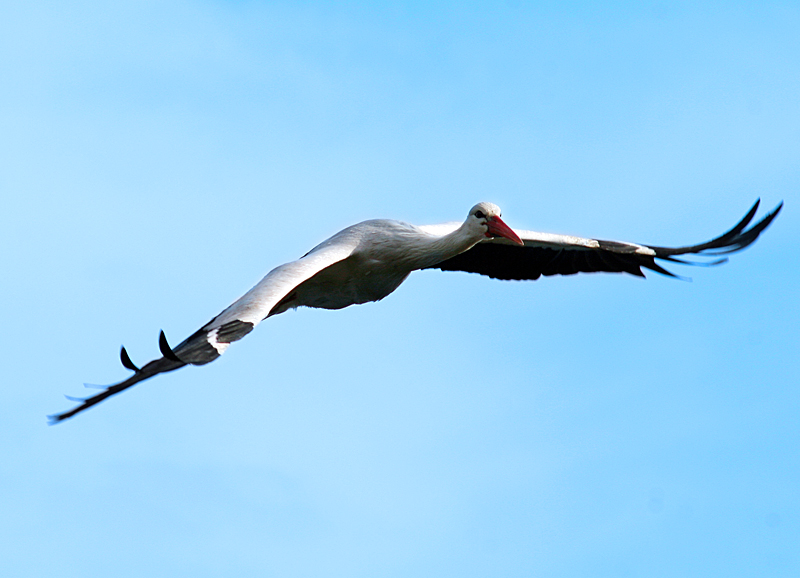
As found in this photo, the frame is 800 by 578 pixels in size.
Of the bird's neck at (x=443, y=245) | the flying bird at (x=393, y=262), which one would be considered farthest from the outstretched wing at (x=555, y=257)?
the bird's neck at (x=443, y=245)

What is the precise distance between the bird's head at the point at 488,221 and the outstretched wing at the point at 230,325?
142 centimetres

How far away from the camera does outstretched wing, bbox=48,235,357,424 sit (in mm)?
7516

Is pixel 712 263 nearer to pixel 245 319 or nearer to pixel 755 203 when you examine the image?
→ pixel 755 203

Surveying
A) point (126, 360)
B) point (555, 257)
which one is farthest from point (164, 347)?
point (555, 257)

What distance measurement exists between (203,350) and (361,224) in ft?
10.5

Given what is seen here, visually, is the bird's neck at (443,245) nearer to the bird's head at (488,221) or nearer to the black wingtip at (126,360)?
the bird's head at (488,221)

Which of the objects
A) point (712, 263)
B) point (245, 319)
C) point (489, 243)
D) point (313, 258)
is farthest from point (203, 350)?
point (712, 263)

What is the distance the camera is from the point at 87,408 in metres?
7.31

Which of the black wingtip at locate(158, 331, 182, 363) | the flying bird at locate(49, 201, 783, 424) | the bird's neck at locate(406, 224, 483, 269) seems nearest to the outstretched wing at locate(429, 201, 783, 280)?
the flying bird at locate(49, 201, 783, 424)

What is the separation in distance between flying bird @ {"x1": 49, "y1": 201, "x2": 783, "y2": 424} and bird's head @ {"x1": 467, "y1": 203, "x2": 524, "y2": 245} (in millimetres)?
10

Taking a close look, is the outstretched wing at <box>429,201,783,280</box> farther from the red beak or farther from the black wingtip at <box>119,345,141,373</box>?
the black wingtip at <box>119,345,141,373</box>

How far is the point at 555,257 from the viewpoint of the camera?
1254 cm

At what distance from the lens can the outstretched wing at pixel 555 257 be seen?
11930 mm

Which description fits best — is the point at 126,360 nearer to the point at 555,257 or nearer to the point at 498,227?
the point at 498,227
